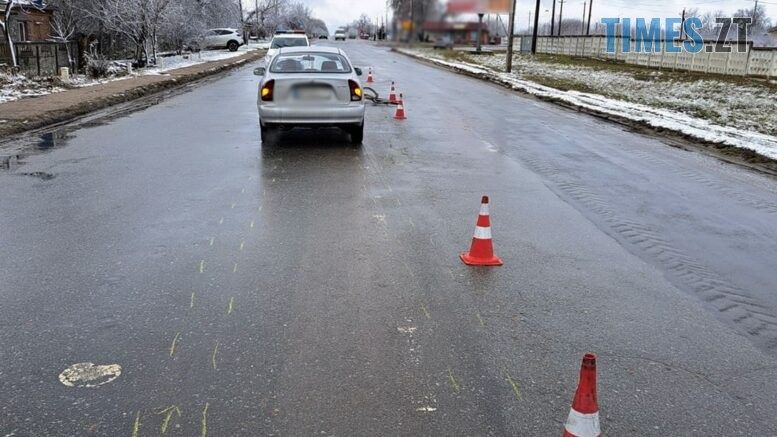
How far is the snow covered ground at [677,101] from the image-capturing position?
44.2 ft

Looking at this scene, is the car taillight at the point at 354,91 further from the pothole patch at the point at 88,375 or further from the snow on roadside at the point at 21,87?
the snow on roadside at the point at 21,87

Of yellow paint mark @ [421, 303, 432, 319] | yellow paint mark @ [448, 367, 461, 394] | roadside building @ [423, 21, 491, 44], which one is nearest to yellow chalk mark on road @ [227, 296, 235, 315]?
yellow paint mark @ [421, 303, 432, 319]

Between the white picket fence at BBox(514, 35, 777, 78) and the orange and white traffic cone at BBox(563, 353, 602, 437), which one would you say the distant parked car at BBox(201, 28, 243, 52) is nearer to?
the white picket fence at BBox(514, 35, 777, 78)

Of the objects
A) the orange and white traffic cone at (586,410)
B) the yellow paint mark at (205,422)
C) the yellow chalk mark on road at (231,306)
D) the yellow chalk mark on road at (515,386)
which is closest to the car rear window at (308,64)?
the yellow chalk mark on road at (231,306)

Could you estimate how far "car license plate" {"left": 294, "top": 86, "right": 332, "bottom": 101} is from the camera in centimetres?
1014

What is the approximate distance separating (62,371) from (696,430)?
3171 millimetres

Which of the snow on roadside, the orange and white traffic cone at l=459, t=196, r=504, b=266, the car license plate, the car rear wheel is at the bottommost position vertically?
the orange and white traffic cone at l=459, t=196, r=504, b=266

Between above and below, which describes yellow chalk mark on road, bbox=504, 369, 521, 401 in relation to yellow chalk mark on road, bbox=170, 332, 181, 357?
below

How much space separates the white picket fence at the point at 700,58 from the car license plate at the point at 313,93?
24.1 meters

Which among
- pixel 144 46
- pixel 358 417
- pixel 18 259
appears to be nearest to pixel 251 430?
pixel 358 417

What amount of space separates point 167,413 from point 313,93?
7677 mm

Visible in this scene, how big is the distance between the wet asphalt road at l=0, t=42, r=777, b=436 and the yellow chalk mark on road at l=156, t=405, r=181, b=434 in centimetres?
2

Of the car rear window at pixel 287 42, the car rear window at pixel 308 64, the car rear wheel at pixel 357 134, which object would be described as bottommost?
the car rear wheel at pixel 357 134

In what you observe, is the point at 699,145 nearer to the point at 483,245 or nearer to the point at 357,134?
the point at 357,134
